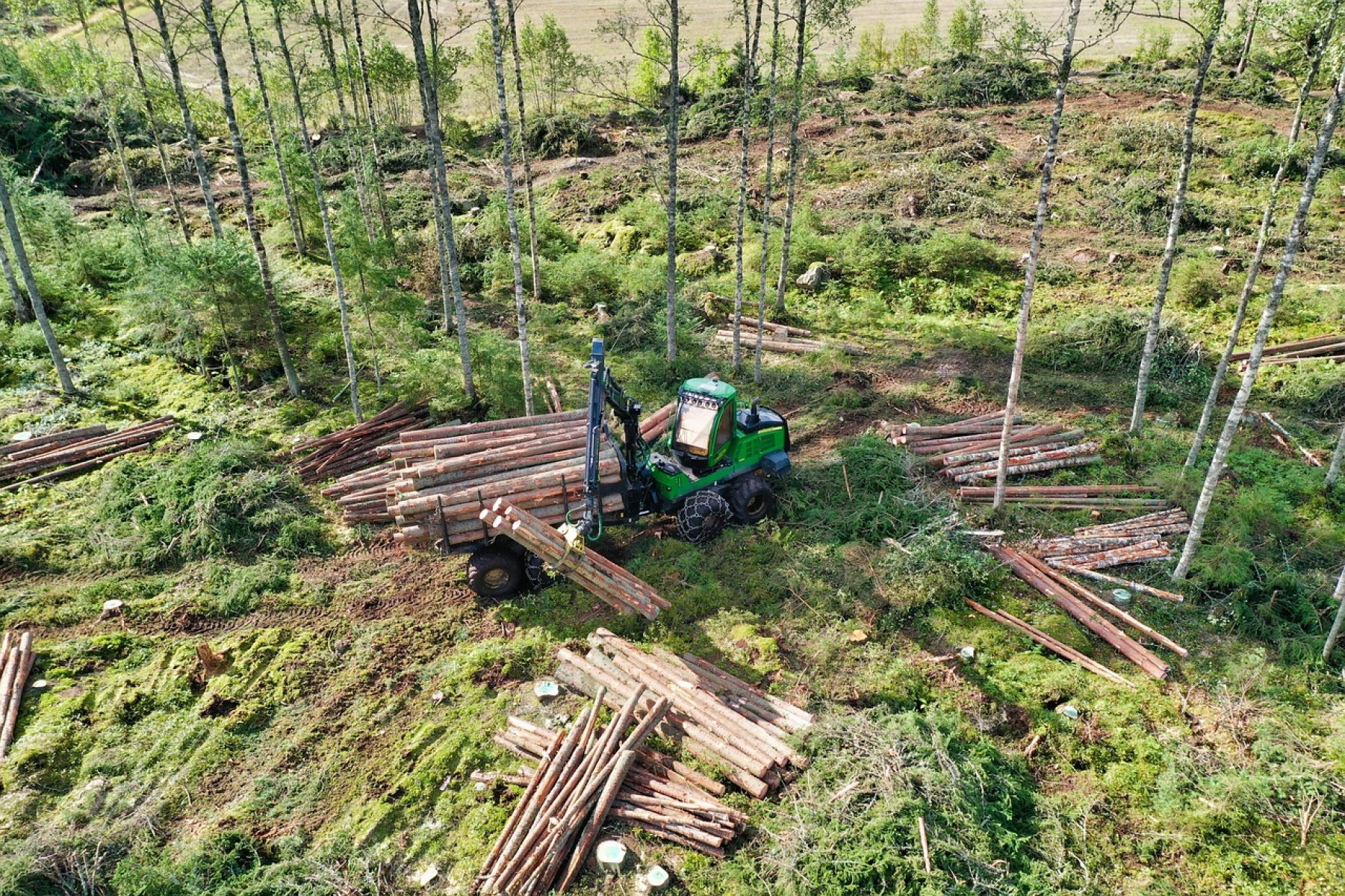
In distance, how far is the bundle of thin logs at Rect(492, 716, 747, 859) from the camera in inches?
298

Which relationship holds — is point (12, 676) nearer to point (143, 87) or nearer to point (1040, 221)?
point (1040, 221)

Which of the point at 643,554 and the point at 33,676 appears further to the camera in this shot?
the point at 643,554

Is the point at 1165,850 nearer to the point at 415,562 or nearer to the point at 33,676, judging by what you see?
the point at 415,562

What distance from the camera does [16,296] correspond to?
19125 mm

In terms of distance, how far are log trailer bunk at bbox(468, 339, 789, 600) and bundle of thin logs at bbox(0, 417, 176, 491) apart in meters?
8.71

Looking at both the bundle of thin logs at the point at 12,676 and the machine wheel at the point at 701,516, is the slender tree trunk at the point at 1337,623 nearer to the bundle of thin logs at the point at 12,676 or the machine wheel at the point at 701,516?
the machine wheel at the point at 701,516

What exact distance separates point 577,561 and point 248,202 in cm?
1036

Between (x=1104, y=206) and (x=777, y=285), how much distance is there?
1210 cm

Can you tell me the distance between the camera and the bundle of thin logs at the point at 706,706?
8203mm

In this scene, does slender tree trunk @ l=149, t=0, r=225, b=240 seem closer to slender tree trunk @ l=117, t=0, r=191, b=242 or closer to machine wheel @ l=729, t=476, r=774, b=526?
slender tree trunk @ l=117, t=0, r=191, b=242

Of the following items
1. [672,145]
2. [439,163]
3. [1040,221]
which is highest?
[672,145]

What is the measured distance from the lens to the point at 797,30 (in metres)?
15.6

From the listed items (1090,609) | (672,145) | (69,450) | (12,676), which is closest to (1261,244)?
(1090,609)

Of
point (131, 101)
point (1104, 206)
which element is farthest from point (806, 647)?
point (131, 101)
